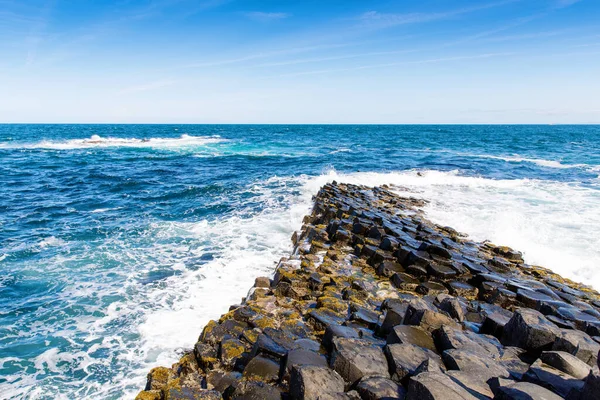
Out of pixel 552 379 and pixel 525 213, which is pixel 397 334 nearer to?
pixel 552 379

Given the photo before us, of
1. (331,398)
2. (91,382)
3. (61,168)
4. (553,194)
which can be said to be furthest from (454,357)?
(61,168)

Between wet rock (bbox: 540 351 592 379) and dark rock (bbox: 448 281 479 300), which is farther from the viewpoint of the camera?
dark rock (bbox: 448 281 479 300)

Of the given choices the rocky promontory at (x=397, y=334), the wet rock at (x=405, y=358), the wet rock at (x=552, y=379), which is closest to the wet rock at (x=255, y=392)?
the rocky promontory at (x=397, y=334)

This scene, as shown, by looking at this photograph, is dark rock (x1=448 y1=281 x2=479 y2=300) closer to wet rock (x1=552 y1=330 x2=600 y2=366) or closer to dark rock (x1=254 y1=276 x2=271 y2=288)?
wet rock (x1=552 y1=330 x2=600 y2=366)

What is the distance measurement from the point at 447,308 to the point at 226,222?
34.0ft

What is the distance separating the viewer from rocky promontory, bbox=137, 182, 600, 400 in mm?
3426

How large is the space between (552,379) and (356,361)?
197 cm

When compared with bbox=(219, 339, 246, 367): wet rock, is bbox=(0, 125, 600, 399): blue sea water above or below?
below

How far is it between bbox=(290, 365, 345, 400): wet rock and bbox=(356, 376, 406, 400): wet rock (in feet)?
0.70

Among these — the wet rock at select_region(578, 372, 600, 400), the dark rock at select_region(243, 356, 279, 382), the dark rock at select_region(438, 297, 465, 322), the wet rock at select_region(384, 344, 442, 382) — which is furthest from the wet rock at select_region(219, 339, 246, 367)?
the wet rock at select_region(578, 372, 600, 400)

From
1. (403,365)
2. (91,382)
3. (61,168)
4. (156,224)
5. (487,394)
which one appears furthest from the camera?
(61,168)

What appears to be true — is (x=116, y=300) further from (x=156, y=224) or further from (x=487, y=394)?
(x=487, y=394)

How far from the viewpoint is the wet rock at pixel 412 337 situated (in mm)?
4328

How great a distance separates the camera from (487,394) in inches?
124
